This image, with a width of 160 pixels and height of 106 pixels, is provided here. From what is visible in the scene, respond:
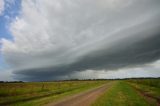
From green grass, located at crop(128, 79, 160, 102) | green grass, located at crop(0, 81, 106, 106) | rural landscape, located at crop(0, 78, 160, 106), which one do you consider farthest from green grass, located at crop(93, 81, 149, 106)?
green grass, located at crop(0, 81, 106, 106)

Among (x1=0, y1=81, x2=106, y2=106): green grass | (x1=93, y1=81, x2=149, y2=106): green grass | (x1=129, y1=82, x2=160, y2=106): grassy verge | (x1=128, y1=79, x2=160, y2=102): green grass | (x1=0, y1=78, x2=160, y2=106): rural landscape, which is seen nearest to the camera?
(x1=93, y1=81, x2=149, y2=106): green grass

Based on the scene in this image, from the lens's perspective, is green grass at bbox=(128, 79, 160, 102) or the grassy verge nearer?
the grassy verge

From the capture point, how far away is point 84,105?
18.4 metres

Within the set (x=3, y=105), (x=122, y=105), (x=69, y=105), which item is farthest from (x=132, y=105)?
(x=3, y=105)

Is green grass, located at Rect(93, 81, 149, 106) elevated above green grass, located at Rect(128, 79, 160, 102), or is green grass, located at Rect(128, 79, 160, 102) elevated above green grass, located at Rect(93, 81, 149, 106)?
green grass, located at Rect(128, 79, 160, 102)

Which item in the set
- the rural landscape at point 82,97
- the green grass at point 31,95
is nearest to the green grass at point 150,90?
the rural landscape at point 82,97

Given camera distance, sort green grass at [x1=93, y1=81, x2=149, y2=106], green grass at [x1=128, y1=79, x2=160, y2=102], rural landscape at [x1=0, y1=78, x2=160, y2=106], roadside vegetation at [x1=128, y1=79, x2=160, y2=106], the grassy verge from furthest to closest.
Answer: green grass at [x1=128, y1=79, x2=160, y2=102] < roadside vegetation at [x1=128, y1=79, x2=160, y2=106] < the grassy verge < rural landscape at [x1=0, y1=78, x2=160, y2=106] < green grass at [x1=93, y1=81, x2=149, y2=106]

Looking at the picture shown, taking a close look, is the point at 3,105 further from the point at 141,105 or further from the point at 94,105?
the point at 141,105

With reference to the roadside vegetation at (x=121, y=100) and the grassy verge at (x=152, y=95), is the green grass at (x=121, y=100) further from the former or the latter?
the grassy verge at (x=152, y=95)

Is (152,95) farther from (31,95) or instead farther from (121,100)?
(31,95)

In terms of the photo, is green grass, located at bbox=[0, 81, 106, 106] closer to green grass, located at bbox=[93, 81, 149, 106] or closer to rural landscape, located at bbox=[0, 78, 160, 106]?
rural landscape, located at bbox=[0, 78, 160, 106]

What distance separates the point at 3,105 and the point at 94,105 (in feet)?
37.3

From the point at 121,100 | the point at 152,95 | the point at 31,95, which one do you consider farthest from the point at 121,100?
the point at 31,95

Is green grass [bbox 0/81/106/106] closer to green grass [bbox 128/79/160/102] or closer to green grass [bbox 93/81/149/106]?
green grass [bbox 93/81/149/106]
